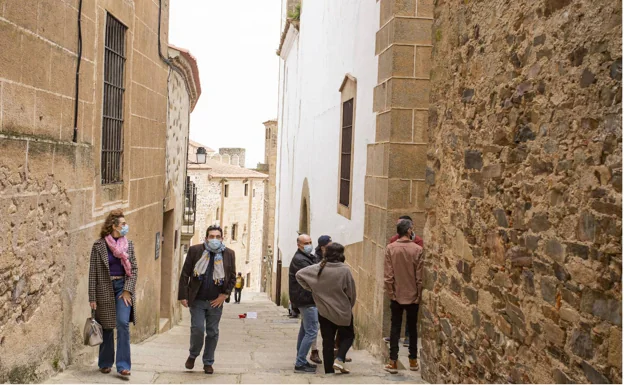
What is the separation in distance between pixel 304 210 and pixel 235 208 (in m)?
23.1

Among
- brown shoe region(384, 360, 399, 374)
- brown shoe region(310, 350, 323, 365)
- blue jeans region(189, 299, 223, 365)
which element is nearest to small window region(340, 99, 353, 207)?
brown shoe region(310, 350, 323, 365)

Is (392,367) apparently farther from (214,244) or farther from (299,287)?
(214,244)

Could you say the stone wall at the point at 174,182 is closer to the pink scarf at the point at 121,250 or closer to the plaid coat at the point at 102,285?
the pink scarf at the point at 121,250

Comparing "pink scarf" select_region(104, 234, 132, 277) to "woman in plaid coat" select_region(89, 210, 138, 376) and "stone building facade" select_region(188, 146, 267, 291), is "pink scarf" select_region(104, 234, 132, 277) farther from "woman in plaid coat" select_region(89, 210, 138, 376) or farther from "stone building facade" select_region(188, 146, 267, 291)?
"stone building facade" select_region(188, 146, 267, 291)

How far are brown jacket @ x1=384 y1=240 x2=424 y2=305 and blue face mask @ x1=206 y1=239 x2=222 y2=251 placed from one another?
164cm

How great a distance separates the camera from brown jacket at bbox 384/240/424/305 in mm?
7008

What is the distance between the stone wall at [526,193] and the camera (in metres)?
3.41

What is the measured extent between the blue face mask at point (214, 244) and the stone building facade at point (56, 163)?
1.19 metres

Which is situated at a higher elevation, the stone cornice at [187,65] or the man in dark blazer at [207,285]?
the stone cornice at [187,65]

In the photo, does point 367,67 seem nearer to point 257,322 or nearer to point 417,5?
point 417,5

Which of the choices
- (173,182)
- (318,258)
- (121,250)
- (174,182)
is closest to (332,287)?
(318,258)

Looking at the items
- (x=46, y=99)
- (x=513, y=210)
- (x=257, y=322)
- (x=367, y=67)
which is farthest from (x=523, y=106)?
(x=257, y=322)

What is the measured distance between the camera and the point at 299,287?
7242 millimetres

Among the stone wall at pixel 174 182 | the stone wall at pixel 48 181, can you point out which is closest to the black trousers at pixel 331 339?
the stone wall at pixel 48 181
